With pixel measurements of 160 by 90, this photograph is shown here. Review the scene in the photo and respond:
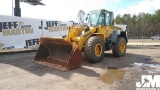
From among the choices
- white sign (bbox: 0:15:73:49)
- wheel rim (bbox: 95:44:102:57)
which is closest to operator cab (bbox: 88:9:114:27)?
wheel rim (bbox: 95:44:102:57)

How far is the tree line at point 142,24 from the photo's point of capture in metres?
55.4

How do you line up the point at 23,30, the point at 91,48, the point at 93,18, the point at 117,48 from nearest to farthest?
the point at 91,48, the point at 93,18, the point at 117,48, the point at 23,30

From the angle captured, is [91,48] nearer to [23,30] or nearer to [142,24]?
[23,30]

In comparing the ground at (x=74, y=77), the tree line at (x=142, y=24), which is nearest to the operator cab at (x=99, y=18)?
the ground at (x=74, y=77)

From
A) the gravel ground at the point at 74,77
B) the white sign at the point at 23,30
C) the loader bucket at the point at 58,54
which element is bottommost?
the gravel ground at the point at 74,77

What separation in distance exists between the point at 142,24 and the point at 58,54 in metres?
53.1

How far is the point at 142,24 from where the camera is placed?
5791cm

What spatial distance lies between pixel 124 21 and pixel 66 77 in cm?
6228

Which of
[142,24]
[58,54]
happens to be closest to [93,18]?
[58,54]

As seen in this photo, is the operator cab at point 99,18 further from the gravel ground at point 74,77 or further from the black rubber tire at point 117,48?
the gravel ground at point 74,77

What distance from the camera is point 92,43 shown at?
8.16 m

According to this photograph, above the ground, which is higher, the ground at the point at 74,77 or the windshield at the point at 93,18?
the windshield at the point at 93,18

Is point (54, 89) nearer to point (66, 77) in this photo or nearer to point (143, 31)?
point (66, 77)

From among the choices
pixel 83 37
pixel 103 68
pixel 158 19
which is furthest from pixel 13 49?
pixel 158 19
